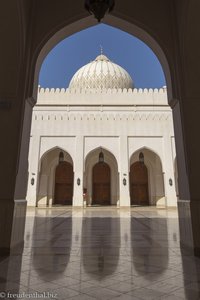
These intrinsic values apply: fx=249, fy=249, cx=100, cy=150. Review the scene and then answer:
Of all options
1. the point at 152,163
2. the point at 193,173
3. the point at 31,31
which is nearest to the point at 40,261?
the point at 193,173

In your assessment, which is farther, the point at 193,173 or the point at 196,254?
the point at 193,173

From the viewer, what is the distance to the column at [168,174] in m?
14.8

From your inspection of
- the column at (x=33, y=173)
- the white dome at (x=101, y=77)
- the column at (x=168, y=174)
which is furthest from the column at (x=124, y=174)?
the white dome at (x=101, y=77)

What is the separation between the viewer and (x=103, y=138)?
15641mm

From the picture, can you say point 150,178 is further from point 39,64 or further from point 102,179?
point 39,64

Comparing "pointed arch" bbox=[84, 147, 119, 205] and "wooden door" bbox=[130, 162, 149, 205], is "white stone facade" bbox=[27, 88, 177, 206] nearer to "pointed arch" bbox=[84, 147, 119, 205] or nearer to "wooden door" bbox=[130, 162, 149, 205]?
"pointed arch" bbox=[84, 147, 119, 205]

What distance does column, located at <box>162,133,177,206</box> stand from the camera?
14.8m

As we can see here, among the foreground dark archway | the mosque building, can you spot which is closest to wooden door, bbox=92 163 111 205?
the mosque building

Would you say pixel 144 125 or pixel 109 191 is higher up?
pixel 144 125

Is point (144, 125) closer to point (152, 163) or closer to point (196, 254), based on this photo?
point (152, 163)

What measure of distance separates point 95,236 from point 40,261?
Answer: 179 cm

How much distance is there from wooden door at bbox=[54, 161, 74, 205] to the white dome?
644cm

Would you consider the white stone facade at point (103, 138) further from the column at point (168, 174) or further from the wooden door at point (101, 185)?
the wooden door at point (101, 185)

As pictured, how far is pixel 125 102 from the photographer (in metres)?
16.9
